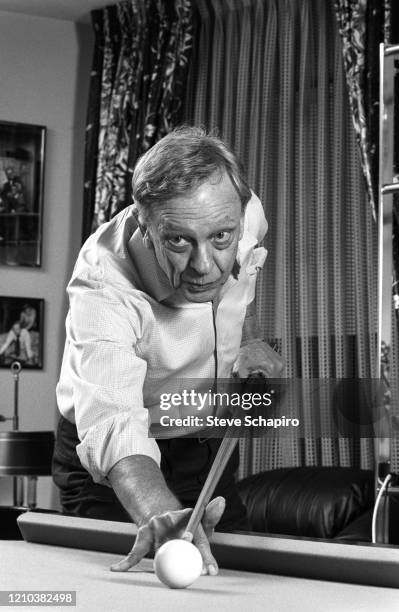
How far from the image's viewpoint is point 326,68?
427 centimetres

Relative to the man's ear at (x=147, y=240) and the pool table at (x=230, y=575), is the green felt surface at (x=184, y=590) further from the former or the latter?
the man's ear at (x=147, y=240)

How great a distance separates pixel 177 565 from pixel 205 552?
0.46 ft

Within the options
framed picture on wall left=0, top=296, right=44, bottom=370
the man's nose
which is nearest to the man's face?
the man's nose

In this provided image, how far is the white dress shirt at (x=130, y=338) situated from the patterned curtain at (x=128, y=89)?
89.4 inches

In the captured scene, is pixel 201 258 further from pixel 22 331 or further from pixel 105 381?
pixel 22 331

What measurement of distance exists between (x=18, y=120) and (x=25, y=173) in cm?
28

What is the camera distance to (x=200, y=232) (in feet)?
5.87

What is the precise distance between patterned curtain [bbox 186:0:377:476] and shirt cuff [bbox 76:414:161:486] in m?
2.25

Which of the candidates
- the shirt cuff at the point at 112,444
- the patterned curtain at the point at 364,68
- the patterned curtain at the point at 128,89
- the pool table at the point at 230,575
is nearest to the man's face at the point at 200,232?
the shirt cuff at the point at 112,444

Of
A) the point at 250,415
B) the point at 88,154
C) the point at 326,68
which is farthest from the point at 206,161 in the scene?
the point at 88,154

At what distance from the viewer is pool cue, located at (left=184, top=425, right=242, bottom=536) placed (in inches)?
56.9

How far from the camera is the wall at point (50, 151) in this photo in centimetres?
498

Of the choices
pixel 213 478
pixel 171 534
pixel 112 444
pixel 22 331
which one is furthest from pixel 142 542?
pixel 22 331

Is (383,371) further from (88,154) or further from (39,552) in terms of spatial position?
(88,154)
